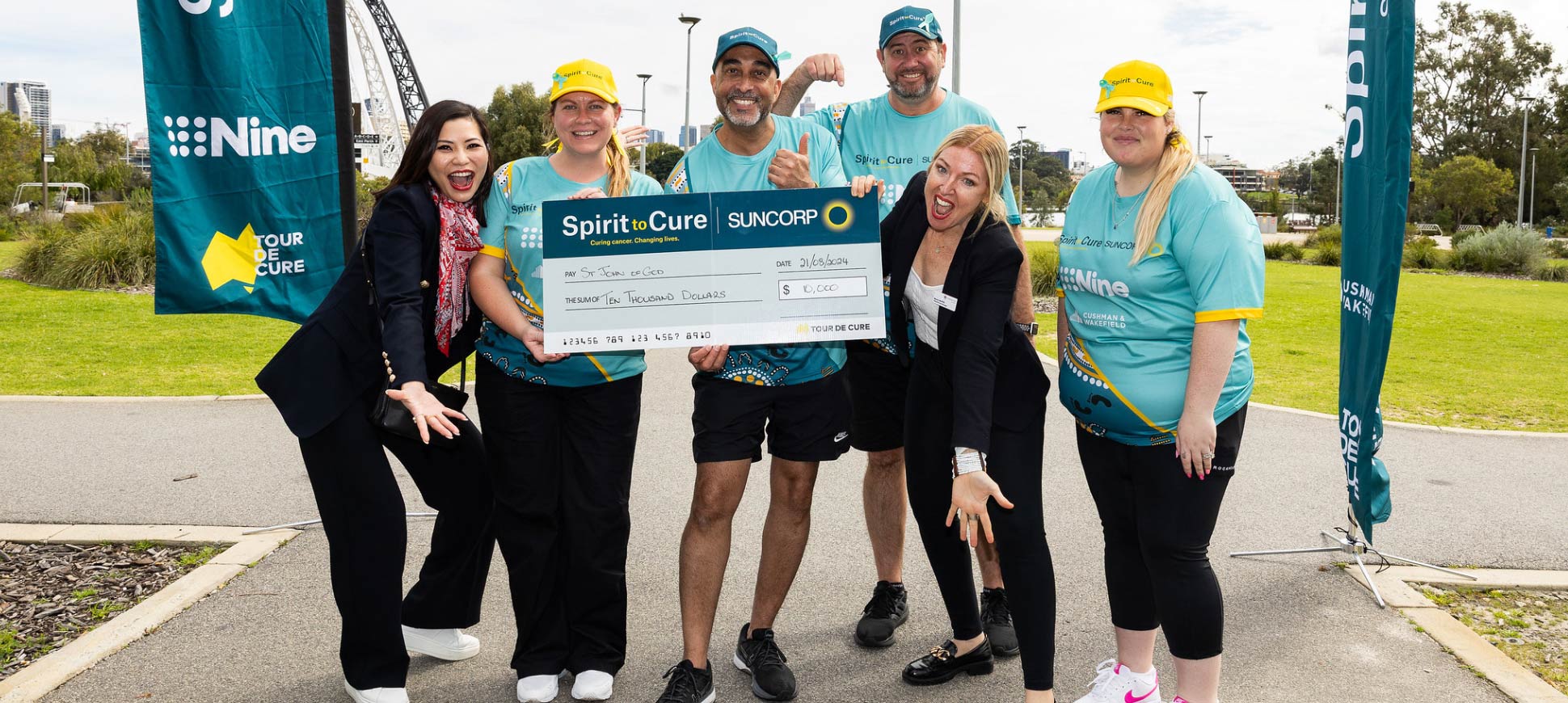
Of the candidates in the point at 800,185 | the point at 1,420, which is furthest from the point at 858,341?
the point at 1,420

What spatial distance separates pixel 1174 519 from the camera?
3.37 m

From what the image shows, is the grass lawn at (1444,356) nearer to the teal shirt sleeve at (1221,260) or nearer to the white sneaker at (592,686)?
the teal shirt sleeve at (1221,260)

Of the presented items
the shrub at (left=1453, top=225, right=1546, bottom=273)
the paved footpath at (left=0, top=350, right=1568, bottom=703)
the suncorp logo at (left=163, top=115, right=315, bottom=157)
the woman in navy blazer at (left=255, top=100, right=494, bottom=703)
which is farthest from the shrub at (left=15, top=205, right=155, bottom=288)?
the shrub at (left=1453, top=225, right=1546, bottom=273)

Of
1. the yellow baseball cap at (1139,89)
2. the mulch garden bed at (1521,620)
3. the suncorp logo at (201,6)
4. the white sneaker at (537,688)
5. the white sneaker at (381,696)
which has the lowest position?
the mulch garden bed at (1521,620)

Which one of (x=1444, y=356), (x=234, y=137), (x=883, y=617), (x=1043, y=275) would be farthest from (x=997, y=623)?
(x=1043, y=275)

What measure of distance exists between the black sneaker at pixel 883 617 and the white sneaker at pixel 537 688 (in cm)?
122

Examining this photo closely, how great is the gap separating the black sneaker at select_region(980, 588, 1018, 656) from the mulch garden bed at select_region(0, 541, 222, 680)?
360 centimetres

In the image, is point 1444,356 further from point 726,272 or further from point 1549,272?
point 1549,272

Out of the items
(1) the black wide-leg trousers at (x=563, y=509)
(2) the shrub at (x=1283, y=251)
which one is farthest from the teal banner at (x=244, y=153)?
(2) the shrub at (x=1283, y=251)

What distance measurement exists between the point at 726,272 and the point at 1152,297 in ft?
4.55

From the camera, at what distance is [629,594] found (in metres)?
4.89

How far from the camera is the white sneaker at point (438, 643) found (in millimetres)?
4160

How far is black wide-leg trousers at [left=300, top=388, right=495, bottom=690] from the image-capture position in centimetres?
354

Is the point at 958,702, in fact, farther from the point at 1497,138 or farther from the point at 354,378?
the point at 1497,138
